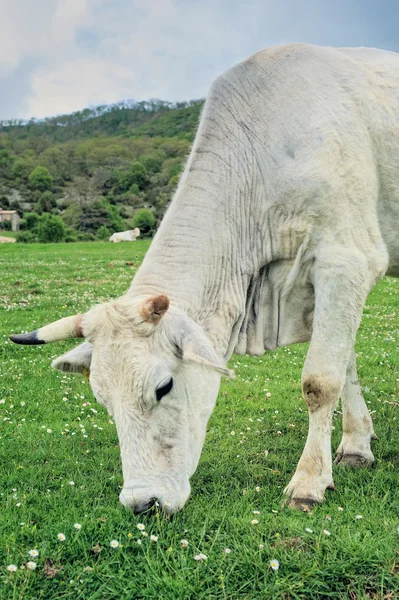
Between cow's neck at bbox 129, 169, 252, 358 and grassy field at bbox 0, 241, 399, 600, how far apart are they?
1478mm

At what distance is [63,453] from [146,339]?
97.4 inches

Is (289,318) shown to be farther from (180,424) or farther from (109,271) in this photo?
(109,271)

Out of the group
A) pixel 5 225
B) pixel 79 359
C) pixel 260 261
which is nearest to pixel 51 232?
pixel 5 225

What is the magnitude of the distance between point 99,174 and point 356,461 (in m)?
109

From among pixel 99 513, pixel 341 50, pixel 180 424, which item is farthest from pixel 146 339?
pixel 341 50

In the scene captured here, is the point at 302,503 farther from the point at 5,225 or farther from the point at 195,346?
the point at 5,225

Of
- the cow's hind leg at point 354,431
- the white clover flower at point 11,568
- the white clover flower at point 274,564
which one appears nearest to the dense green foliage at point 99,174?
the cow's hind leg at point 354,431

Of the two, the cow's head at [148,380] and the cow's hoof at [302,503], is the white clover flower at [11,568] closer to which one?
the cow's head at [148,380]

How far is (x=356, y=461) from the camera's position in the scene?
6191 millimetres

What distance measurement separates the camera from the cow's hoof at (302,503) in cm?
498

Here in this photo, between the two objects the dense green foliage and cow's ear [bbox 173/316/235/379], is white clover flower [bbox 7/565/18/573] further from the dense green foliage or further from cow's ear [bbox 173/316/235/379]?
the dense green foliage

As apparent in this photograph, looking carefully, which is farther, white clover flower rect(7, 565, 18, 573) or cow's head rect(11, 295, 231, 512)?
cow's head rect(11, 295, 231, 512)

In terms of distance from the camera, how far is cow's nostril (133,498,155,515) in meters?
4.32

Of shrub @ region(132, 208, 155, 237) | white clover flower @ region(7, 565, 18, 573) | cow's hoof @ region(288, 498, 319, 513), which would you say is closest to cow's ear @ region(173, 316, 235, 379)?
cow's hoof @ region(288, 498, 319, 513)
